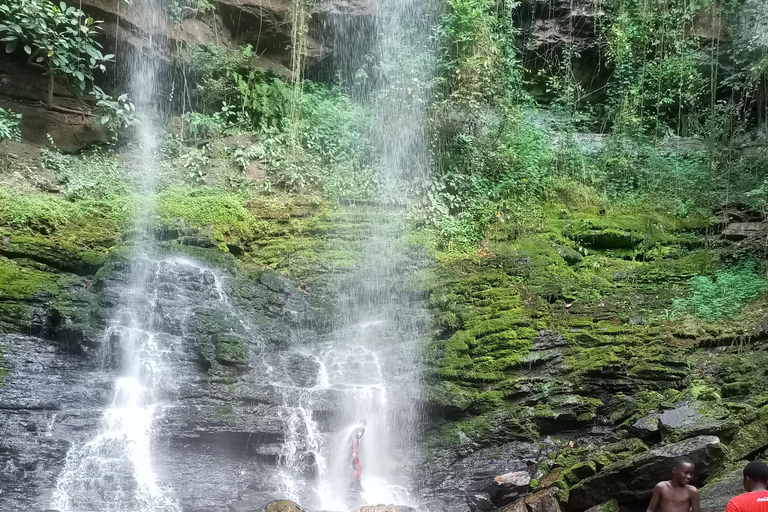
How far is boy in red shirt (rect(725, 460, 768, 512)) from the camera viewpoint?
3.44 metres

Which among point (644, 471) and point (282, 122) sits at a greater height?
point (282, 122)

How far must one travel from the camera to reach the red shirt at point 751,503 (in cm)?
344

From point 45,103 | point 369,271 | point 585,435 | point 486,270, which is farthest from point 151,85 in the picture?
point 585,435

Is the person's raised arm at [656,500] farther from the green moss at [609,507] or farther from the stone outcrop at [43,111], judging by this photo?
the stone outcrop at [43,111]

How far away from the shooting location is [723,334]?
816 centimetres

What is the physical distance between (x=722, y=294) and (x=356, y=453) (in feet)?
18.6

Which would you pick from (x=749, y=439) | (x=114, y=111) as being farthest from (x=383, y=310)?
(x=114, y=111)

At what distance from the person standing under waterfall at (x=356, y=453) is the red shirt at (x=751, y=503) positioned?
5.08 m

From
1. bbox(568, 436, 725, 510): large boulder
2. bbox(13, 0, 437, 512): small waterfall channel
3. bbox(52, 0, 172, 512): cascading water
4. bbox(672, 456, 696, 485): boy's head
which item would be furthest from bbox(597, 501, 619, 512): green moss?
bbox(52, 0, 172, 512): cascading water

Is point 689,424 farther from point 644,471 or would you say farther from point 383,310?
point 383,310

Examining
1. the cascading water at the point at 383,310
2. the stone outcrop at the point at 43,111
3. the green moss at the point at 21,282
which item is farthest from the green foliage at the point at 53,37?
the cascading water at the point at 383,310

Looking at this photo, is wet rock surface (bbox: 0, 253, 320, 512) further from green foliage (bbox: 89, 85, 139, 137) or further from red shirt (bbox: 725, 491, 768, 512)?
red shirt (bbox: 725, 491, 768, 512)

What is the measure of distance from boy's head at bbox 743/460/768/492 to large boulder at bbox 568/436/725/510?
2071 mm

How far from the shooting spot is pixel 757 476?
371cm
